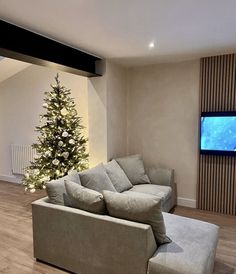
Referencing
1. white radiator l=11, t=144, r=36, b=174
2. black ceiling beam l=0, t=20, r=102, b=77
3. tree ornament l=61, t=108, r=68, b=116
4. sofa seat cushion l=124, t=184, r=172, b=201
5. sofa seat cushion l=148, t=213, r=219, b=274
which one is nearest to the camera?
sofa seat cushion l=148, t=213, r=219, b=274

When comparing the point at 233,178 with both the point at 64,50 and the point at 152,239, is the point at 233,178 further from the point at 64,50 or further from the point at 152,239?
the point at 64,50

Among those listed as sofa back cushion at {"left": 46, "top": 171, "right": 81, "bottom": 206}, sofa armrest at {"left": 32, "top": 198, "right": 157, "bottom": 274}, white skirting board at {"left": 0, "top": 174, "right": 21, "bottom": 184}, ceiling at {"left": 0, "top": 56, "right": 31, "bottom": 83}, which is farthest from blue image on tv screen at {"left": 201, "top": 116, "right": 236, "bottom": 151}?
white skirting board at {"left": 0, "top": 174, "right": 21, "bottom": 184}

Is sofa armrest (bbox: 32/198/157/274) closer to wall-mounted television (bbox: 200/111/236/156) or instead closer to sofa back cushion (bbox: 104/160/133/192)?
sofa back cushion (bbox: 104/160/133/192)

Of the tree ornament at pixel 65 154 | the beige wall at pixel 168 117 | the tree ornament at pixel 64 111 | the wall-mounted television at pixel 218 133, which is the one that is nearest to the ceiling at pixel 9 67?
the tree ornament at pixel 64 111

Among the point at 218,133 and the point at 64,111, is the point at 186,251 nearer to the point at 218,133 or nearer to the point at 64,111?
the point at 218,133

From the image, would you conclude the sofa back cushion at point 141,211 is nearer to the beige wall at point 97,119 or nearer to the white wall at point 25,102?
the beige wall at point 97,119

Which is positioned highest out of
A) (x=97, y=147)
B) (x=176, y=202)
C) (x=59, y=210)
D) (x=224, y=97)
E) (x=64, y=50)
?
(x=64, y=50)

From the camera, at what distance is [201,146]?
12.4ft

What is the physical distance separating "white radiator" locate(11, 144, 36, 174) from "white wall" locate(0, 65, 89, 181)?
15cm

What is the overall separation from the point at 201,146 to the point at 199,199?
911mm

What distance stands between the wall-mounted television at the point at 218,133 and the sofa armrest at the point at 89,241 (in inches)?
86.8

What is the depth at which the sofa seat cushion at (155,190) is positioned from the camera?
11.1 ft

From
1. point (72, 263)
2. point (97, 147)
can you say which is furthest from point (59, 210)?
point (97, 147)

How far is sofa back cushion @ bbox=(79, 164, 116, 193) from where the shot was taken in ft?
9.32
